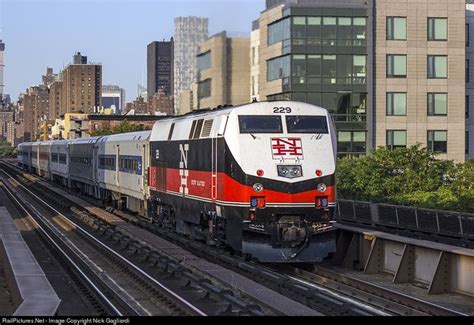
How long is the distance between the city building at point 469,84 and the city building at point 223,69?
29904 mm

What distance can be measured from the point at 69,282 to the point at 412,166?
68.1 ft

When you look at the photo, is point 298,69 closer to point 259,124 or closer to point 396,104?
point 396,104

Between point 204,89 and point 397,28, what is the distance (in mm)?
25731

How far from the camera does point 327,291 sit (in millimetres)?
17078

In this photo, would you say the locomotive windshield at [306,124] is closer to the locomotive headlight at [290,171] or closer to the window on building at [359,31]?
the locomotive headlight at [290,171]

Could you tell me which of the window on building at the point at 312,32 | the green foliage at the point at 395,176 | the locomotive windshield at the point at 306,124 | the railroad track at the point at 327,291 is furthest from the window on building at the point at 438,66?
the locomotive windshield at the point at 306,124

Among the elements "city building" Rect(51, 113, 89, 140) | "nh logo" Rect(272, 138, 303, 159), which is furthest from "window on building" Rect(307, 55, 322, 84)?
"city building" Rect(51, 113, 89, 140)

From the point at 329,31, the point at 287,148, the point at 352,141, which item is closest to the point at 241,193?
the point at 287,148

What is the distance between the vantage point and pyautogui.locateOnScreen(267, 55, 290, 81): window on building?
190 feet

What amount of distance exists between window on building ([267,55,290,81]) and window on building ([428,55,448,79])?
33.8 feet

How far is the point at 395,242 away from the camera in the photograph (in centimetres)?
1962

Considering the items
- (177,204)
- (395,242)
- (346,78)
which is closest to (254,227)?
(395,242)

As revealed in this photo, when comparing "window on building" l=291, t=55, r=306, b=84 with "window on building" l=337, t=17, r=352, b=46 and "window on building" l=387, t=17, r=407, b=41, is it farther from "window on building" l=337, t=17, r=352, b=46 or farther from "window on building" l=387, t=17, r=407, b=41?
"window on building" l=387, t=17, r=407, b=41

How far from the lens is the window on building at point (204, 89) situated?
118ft
